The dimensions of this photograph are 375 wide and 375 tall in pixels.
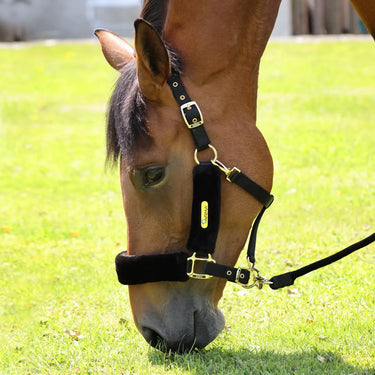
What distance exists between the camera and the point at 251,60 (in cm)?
294

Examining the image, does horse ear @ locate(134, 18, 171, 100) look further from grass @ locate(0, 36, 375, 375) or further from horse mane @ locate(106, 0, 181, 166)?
grass @ locate(0, 36, 375, 375)

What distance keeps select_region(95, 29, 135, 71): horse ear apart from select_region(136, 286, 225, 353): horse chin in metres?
1.06

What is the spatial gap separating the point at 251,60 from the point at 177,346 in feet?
4.02

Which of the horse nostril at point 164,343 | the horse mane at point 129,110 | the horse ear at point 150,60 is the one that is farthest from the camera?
the horse nostril at point 164,343

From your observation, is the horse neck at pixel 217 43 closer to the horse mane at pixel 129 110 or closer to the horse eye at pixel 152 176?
the horse mane at pixel 129 110

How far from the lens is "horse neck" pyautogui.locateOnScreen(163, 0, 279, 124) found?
283cm

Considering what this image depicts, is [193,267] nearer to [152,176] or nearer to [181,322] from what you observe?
[181,322]

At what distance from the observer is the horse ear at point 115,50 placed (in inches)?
125

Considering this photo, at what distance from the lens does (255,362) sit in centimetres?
325

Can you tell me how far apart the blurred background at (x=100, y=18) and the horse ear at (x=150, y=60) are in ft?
47.3

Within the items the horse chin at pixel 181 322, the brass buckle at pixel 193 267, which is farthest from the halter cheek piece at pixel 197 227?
the horse chin at pixel 181 322

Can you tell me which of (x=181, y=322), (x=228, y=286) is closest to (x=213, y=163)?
(x=181, y=322)

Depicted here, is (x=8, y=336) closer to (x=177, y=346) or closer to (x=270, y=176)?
(x=177, y=346)

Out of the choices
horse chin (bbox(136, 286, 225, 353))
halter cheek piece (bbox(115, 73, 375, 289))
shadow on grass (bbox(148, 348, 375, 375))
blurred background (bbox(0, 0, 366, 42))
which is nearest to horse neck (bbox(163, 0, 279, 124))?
halter cheek piece (bbox(115, 73, 375, 289))
